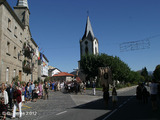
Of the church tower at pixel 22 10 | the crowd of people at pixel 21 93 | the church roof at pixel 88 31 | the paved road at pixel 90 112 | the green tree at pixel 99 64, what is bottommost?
the paved road at pixel 90 112

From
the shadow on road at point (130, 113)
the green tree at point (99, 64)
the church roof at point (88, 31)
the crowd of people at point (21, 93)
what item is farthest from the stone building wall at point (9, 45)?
the church roof at point (88, 31)

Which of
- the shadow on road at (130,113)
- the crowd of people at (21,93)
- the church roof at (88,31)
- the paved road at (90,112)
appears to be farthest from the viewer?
the church roof at (88,31)

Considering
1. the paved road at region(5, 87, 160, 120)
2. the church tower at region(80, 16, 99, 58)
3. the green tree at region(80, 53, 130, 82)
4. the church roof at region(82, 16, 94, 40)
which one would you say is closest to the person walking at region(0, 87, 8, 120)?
the paved road at region(5, 87, 160, 120)

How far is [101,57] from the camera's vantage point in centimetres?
5066

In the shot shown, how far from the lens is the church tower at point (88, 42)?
240ft

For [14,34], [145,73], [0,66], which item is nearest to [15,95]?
[0,66]

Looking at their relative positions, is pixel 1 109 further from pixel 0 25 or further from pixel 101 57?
pixel 101 57

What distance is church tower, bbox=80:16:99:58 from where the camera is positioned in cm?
7312

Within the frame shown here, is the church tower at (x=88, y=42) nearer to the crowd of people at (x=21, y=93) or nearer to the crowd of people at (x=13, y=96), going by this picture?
the crowd of people at (x=21, y=93)

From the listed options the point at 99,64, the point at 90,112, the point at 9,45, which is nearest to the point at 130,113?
the point at 90,112

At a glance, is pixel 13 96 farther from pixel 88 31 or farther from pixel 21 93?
pixel 88 31

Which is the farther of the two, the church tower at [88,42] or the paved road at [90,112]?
the church tower at [88,42]

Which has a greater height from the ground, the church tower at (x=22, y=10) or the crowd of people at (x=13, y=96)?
the church tower at (x=22, y=10)

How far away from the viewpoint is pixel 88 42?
7388 cm
